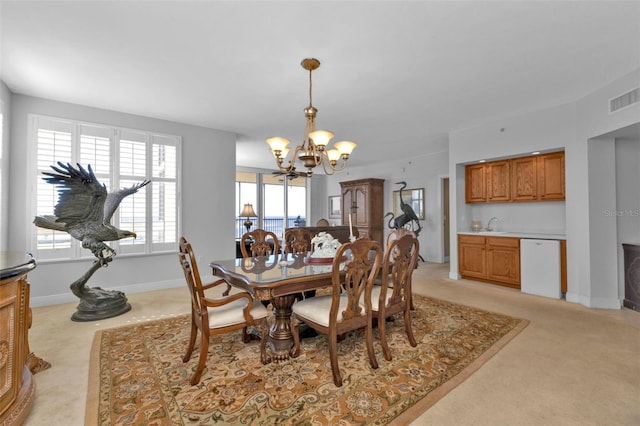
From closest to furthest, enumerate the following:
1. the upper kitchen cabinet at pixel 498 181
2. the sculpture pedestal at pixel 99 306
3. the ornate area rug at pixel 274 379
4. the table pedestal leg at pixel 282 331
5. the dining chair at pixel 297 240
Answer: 1. the ornate area rug at pixel 274 379
2. the table pedestal leg at pixel 282 331
3. the sculpture pedestal at pixel 99 306
4. the dining chair at pixel 297 240
5. the upper kitchen cabinet at pixel 498 181

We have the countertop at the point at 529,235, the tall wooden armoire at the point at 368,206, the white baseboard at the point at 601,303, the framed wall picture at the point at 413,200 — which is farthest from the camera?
the tall wooden armoire at the point at 368,206

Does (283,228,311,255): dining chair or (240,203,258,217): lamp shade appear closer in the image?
(283,228,311,255): dining chair

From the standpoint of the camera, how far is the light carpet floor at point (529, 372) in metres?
1.66

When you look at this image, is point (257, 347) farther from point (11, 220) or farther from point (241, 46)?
point (11, 220)

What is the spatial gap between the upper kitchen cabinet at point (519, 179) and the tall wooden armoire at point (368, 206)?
3032 mm

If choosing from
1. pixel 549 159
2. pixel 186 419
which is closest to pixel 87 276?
pixel 186 419

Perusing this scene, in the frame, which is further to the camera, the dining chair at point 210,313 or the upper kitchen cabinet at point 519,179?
→ the upper kitchen cabinet at point 519,179

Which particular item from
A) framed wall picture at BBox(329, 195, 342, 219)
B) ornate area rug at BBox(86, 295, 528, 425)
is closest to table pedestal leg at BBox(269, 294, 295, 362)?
ornate area rug at BBox(86, 295, 528, 425)

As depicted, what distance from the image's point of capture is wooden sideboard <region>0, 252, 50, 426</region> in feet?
4.93

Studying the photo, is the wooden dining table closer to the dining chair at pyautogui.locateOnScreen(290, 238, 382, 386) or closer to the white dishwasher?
the dining chair at pyautogui.locateOnScreen(290, 238, 382, 386)

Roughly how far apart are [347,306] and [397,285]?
49 cm

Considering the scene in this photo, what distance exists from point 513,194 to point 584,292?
5.43ft

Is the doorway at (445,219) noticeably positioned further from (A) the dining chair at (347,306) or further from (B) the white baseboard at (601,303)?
(A) the dining chair at (347,306)

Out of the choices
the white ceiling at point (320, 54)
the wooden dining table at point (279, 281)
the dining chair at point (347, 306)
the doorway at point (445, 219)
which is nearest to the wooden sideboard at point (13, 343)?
the wooden dining table at point (279, 281)
